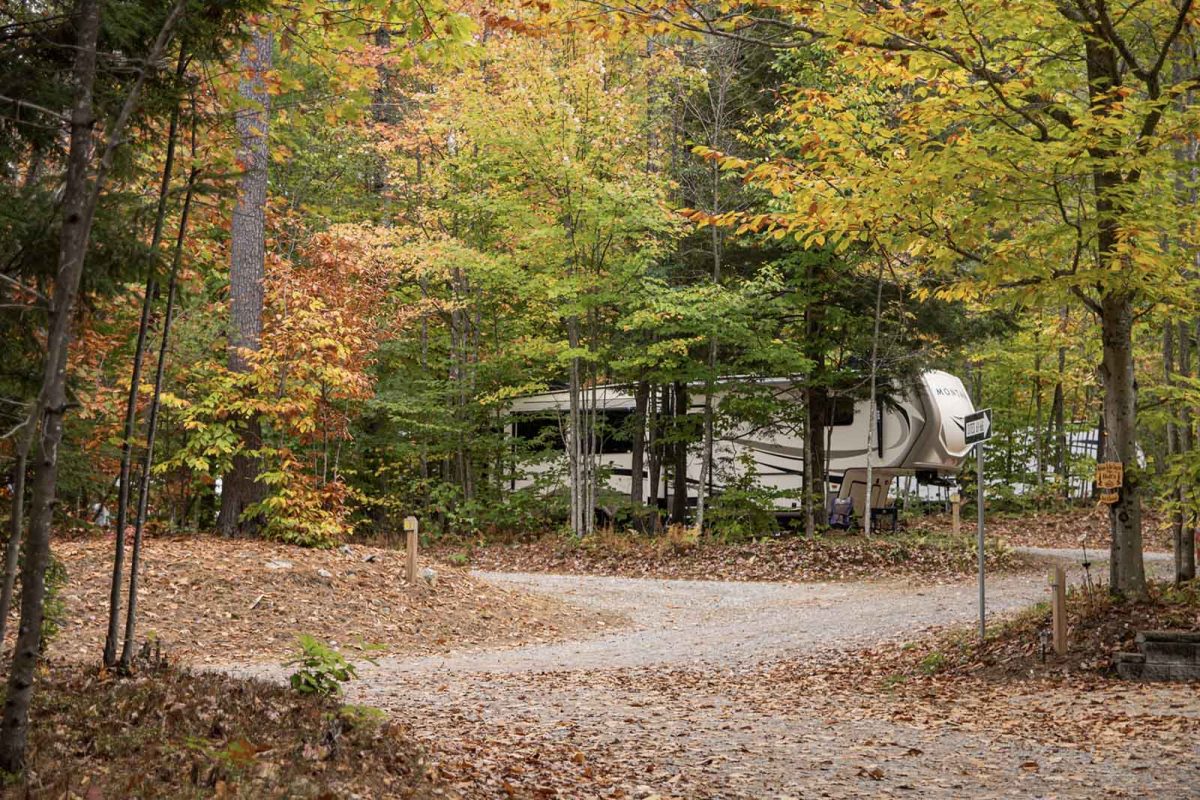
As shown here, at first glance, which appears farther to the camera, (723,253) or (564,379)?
(564,379)

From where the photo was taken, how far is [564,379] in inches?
907

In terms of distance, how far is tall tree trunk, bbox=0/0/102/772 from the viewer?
12.6 ft

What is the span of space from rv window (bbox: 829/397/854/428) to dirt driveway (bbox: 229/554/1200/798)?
1181cm

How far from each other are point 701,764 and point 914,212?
460 centimetres

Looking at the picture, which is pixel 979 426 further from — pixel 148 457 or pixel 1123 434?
pixel 148 457

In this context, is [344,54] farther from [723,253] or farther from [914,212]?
[723,253]

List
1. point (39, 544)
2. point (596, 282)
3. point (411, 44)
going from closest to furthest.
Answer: point (39, 544) → point (411, 44) → point (596, 282)

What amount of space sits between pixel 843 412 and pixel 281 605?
1526 centimetres

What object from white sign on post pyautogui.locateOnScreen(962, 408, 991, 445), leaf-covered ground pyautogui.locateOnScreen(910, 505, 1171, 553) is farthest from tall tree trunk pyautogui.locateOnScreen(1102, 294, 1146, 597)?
leaf-covered ground pyautogui.locateOnScreen(910, 505, 1171, 553)

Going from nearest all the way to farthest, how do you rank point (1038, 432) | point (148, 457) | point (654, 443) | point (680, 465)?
point (148, 457) → point (654, 443) → point (680, 465) → point (1038, 432)

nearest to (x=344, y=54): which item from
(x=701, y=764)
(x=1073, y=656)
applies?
(x=701, y=764)

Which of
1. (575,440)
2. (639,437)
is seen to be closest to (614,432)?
(639,437)

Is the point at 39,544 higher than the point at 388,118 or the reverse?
the reverse

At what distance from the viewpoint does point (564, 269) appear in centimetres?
1888
